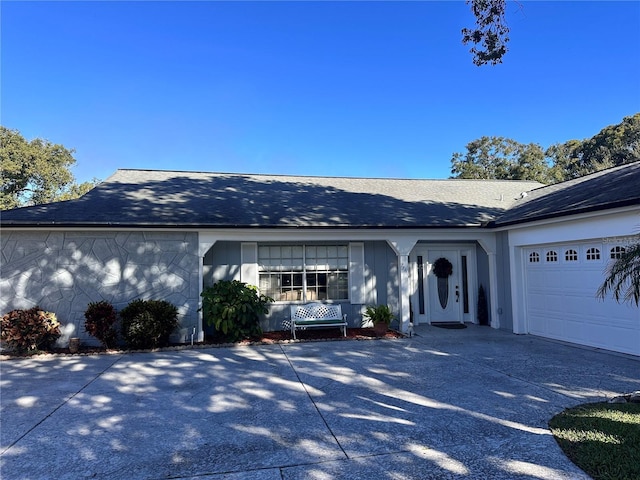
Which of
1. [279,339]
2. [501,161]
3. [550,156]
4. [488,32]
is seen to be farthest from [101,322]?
[550,156]

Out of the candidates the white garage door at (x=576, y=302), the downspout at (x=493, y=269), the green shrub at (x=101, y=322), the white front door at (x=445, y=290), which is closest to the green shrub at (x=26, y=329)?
the green shrub at (x=101, y=322)

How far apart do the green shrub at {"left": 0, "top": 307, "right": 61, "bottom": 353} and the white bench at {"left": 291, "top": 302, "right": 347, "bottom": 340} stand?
526 cm

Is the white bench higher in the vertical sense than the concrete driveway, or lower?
higher

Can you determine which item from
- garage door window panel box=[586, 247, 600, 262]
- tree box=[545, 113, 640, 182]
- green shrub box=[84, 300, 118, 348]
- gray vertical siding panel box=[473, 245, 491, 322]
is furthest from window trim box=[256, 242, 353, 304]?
tree box=[545, 113, 640, 182]

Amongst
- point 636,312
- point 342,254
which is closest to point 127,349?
point 342,254

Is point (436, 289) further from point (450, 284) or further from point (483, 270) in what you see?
point (483, 270)

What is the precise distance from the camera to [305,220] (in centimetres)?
945

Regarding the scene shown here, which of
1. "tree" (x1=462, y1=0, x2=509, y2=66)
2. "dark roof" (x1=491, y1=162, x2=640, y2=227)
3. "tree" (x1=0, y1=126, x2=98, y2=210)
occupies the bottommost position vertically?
"dark roof" (x1=491, y1=162, x2=640, y2=227)

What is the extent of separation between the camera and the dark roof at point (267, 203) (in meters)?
8.66

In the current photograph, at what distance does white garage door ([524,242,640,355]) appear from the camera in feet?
23.6

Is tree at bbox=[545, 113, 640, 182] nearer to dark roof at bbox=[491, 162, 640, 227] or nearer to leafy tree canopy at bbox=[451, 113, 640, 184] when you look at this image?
leafy tree canopy at bbox=[451, 113, 640, 184]

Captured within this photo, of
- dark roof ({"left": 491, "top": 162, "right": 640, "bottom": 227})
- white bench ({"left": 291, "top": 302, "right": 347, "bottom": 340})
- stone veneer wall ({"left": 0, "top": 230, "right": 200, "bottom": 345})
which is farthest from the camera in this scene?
white bench ({"left": 291, "top": 302, "right": 347, "bottom": 340})

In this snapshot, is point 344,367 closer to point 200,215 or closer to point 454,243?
point 200,215

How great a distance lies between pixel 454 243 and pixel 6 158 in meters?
27.5
